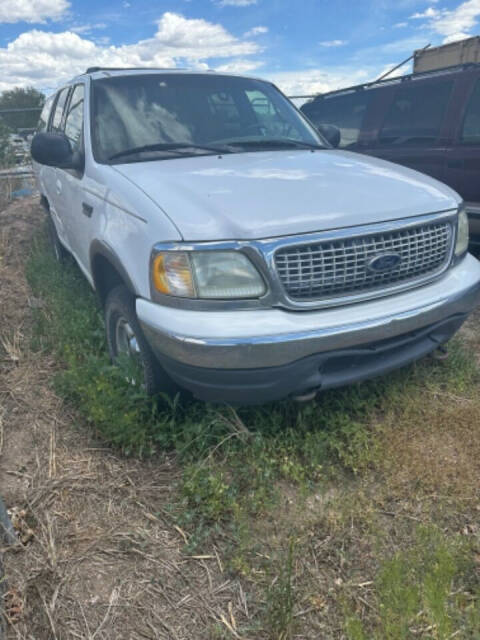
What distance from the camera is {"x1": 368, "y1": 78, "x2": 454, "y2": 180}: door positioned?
15.8ft

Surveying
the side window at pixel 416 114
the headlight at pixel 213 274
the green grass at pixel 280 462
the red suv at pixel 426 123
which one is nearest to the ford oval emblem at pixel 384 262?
the headlight at pixel 213 274

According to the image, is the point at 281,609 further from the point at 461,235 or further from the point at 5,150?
the point at 5,150

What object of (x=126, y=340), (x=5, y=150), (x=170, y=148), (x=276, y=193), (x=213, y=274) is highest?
(x=5, y=150)

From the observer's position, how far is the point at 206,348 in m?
2.04

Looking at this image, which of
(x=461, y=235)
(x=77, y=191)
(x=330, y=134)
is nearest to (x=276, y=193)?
(x=461, y=235)

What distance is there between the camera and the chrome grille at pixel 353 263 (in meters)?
2.13

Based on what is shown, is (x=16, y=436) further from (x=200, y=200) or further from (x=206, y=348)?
(x=200, y=200)

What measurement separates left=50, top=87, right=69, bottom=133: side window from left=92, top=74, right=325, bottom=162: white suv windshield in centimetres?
118

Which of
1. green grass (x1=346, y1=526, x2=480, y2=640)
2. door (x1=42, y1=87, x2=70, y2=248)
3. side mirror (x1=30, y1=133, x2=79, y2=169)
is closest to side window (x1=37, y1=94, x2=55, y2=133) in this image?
door (x1=42, y1=87, x2=70, y2=248)

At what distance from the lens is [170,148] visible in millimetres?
3006

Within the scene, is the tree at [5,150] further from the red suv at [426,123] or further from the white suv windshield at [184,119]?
the white suv windshield at [184,119]

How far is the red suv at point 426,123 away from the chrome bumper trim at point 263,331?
285cm

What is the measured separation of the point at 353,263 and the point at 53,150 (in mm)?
2023

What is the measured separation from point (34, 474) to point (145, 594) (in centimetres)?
93
